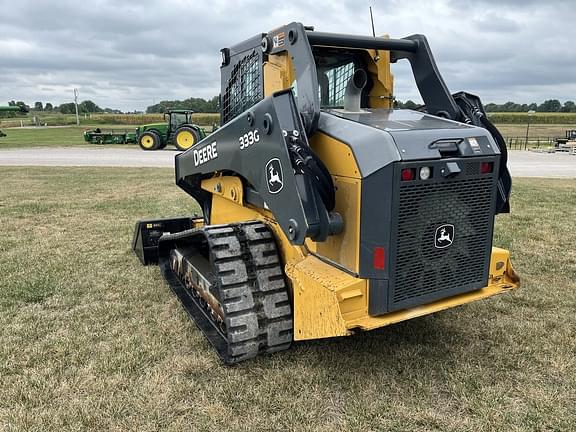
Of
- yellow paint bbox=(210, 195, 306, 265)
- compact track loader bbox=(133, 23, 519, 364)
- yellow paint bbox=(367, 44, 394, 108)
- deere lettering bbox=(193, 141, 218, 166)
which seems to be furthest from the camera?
deere lettering bbox=(193, 141, 218, 166)

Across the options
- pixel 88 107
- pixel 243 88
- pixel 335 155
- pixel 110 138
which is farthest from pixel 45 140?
pixel 88 107

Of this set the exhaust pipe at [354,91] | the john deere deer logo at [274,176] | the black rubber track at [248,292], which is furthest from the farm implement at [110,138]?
the john deere deer logo at [274,176]

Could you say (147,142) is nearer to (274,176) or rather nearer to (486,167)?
(274,176)

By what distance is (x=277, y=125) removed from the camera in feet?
10.3

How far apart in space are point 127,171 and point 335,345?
43.8 feet

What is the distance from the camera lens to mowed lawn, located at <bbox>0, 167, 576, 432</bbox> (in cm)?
300

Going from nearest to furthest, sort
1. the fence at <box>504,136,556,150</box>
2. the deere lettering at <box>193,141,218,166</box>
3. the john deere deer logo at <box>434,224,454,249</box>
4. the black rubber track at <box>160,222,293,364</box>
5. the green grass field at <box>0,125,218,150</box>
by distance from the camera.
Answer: the john deere deer logo at <box>434,224,454,249</box>, the black rubber track at <box>160,222,293,364</box>, the deere lettering at <box>193,141,218,166</box>, the green grass field at <box>0,125,218,150</box>, the fence at <box>504,136,556,150</box>

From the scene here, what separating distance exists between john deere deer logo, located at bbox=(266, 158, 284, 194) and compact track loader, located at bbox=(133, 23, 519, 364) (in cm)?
1

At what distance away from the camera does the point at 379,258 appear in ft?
9.83

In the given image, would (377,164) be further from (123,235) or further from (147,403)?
(123,235)

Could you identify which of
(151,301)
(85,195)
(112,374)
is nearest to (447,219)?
(112,374)

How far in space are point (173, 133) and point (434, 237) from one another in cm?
2346

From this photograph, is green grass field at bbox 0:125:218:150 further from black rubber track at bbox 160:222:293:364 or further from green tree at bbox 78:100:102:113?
green tree at bbox 78:100:102:113

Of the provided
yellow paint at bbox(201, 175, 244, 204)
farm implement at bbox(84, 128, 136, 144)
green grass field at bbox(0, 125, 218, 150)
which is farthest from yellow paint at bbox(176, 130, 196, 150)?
yellow paint at bbox(201, 175, 244, 204)
